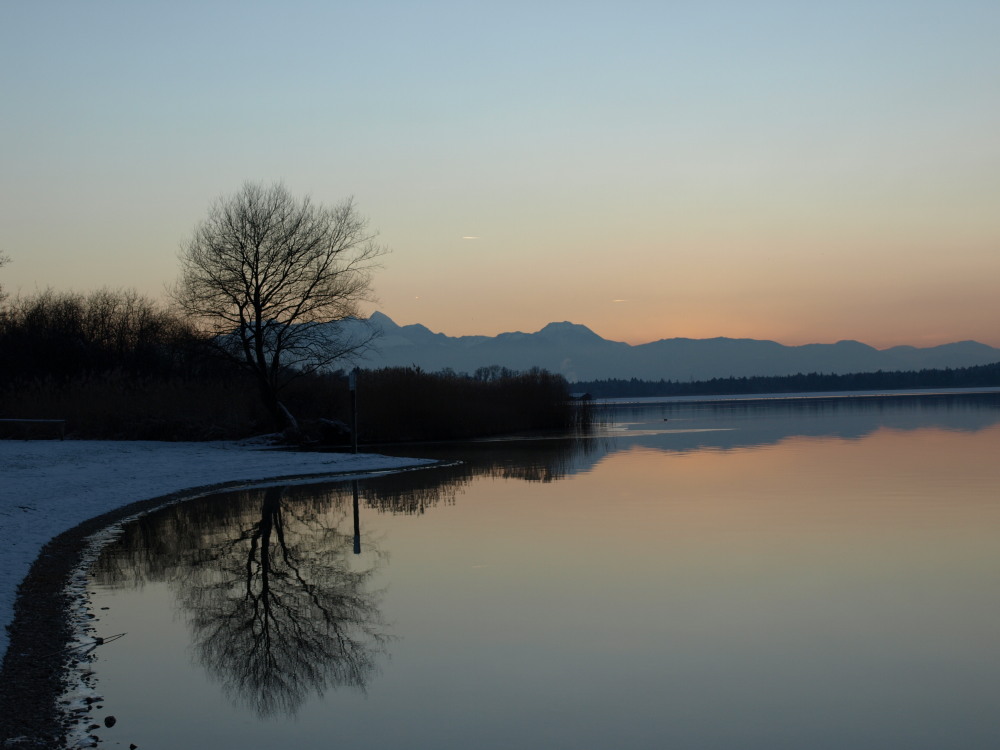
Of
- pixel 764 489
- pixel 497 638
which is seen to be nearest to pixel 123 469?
pixel 764 489

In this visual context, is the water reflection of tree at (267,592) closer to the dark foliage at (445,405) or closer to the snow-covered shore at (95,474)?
the snow-covered shore at (95,474)

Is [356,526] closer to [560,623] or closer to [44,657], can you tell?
[560,623]

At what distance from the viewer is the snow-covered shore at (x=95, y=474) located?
12555mm

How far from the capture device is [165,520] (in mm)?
16203

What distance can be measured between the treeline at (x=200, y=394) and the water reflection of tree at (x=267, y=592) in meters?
19.5

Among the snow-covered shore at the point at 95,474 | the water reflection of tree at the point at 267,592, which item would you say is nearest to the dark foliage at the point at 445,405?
the snow-covered shore at the point at 95,474

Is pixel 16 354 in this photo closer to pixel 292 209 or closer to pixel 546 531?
pixel 292 209

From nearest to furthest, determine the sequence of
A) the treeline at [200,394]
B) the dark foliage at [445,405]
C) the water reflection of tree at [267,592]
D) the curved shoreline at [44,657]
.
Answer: the curved shoreline at [44,657] → the water reflection of tree at [267,592] → the treeline at [200,394] → the dark foliage at [445,405]

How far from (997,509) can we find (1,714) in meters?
15.2

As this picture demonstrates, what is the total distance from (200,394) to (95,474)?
1714cm

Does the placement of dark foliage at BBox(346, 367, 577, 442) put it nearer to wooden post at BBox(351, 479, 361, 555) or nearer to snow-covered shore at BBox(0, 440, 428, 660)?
snow-covered shore at BBox(0, 440, 428, 660)

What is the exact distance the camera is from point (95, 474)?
21312mm

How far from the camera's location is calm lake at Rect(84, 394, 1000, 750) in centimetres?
613

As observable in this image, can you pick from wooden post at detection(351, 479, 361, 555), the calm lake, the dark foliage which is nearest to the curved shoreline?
the calm lake
